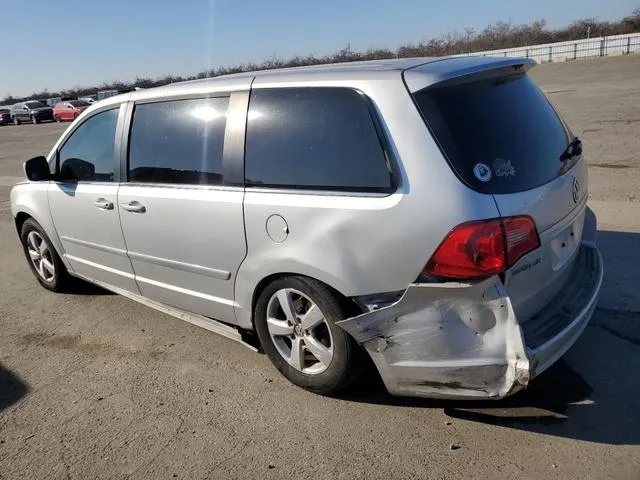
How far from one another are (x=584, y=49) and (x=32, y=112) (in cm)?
4264

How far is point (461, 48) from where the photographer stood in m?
69.1

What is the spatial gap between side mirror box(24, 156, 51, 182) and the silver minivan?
3.90 feet

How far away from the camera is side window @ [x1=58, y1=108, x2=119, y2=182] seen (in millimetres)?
4273

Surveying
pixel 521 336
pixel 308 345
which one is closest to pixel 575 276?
pixel 521 336

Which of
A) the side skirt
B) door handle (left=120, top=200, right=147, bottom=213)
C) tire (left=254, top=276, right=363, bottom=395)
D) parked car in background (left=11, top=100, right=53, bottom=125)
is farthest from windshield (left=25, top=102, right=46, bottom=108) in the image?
tire (left=254, top=276, right=363, bottom=395)

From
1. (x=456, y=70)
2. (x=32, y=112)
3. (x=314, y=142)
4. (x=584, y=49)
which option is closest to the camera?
(x=456, y=70)

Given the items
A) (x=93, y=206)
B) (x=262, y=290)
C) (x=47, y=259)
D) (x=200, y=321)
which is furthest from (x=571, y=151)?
(x=47, y=259)

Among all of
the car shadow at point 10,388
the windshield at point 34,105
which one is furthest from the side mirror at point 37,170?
the windshield at point 34,105

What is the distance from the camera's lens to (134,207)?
12.9ft

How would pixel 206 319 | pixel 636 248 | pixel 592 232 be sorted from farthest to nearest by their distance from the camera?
1. pixel 636 248
2. pixel 206 319
3. pixel 592 232

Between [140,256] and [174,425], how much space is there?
1.35 metres

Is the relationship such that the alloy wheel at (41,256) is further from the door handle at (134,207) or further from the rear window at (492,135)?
the rear window at (492,135)

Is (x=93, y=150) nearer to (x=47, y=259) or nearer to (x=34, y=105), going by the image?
(x=47, y=259)

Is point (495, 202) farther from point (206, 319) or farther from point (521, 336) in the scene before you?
point (206, 319)
